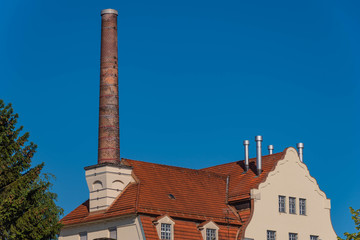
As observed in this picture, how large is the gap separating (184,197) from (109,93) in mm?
10546

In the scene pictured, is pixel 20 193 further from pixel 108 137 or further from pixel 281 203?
pixel 281 203

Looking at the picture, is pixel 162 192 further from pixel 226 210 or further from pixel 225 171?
pixel 225 171

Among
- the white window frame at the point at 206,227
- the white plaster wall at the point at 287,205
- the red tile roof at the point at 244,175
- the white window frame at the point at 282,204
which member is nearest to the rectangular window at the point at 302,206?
the white plaster wall at the point at 287,205

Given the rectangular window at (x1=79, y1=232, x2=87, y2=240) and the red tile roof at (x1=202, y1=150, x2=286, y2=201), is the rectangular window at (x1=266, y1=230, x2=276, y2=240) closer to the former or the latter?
the red tile roof at (x1=202, y1=150, x2=286, y2=201)

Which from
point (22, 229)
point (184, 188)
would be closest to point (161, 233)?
point (184, 188)

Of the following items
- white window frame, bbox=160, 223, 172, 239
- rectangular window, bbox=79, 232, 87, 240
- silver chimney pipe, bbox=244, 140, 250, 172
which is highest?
silver chimney pipe, bbox=244, 140, 250, 172

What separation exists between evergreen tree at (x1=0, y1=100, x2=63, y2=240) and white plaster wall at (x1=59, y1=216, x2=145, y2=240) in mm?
7151

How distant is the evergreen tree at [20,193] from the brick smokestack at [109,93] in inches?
445

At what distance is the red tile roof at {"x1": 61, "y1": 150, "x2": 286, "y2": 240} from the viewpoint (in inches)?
2623

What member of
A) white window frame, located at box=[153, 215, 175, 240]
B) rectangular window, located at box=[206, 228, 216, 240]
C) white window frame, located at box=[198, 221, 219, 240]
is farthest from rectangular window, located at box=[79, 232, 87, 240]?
rectangular window, located at box=[206, 228, 216, 240]

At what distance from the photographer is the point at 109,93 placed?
7262cm

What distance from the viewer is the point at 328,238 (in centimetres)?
7662

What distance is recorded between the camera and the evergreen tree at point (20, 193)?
56.1 m

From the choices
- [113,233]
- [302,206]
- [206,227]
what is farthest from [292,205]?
[113,233]
